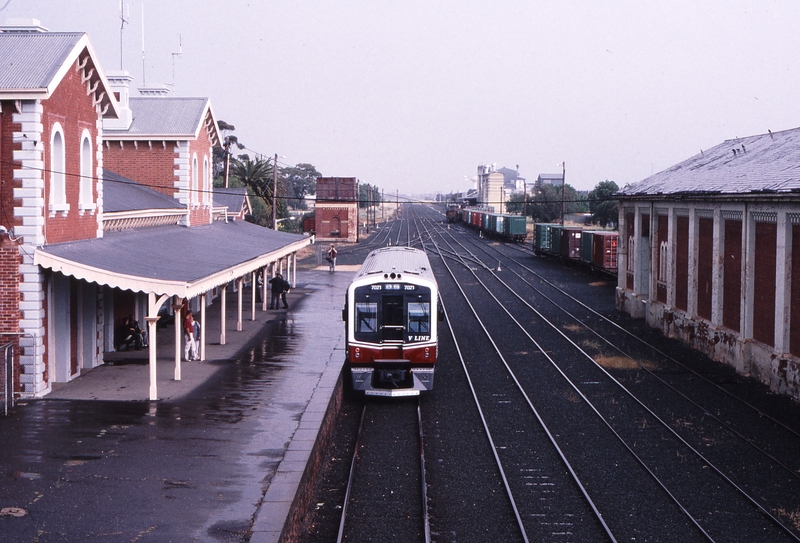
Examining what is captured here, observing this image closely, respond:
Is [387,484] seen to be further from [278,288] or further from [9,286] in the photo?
[278,288]

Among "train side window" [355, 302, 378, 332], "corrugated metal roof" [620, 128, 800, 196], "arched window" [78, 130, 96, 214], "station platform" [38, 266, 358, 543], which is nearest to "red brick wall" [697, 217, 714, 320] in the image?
"corrugated metal roof" [620, 128, 800, 196]

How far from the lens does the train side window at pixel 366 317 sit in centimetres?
1662

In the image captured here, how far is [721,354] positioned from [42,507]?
17.1m

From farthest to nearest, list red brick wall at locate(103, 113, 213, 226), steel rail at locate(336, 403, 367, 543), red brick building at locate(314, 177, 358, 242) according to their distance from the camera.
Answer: red brick building at locate(314, 177, 358, 242) → red brick wall at locate(103, 113, 213, 226) → steel rail at locate(336, 403, 367, 543)

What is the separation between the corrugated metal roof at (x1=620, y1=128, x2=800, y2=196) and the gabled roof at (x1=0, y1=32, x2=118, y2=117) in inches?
573

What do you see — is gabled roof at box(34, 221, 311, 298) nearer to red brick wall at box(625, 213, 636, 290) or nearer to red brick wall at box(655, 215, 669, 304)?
red brick wall at box(655, 215, 669, 304)

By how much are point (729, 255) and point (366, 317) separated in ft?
33.9

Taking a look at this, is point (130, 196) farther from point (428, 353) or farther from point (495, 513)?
point (495, 513)

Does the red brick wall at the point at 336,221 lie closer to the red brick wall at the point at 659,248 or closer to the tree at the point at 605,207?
the tree at the point at 605,207

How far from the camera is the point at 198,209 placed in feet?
94.9

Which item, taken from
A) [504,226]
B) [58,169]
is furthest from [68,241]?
[504,226]

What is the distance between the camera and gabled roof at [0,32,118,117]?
14.6 metres

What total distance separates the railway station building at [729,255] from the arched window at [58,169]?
47.5 feet

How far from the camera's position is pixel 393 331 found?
54.2ft
